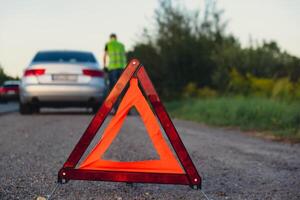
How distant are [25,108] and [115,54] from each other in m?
3.00

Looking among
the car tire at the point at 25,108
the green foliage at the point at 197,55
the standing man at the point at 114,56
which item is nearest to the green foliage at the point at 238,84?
the green foliage at the point at 197,55

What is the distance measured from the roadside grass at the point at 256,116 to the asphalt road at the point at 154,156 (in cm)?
179

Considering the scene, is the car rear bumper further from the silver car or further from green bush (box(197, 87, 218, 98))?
green bush (box(197, 87, 218, 98))

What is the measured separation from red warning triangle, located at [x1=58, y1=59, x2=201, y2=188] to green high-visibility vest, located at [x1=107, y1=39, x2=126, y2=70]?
12.1m

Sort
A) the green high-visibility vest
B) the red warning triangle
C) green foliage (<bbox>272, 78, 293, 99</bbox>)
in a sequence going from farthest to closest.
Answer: green foliage (<bbox>272, 78, 293, 99</bbox>)
the green high-visibility vest
the red warning triangle

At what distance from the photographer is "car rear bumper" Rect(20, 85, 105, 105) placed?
1655 centimetres

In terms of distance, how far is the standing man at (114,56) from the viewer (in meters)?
16.8

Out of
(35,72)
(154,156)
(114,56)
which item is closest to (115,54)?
(114,56)

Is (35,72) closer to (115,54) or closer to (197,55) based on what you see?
(115,54)

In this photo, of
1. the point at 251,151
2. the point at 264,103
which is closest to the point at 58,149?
the point at 251,151

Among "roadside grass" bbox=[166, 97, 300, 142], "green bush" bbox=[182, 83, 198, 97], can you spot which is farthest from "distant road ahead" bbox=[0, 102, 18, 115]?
"green bush" bbox=[182, 83, 198, 97]

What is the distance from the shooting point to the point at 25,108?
58.7ft

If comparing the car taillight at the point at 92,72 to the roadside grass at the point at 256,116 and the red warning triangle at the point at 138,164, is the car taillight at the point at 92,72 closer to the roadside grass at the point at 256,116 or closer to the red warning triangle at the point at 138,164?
the roadside grass at the point at 256,116

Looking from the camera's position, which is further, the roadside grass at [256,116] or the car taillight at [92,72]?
the car taillight at [92,72]
